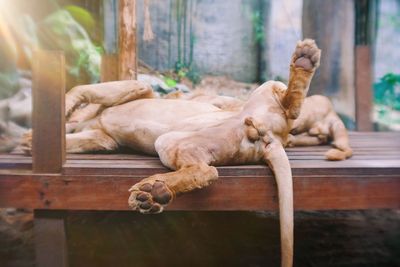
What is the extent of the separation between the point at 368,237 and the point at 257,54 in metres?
7.81

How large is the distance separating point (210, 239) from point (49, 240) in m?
1.81

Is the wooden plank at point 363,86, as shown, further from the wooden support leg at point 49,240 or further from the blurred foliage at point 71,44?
the blurred foliage at point 71,44

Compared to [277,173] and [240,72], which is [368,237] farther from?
[240,72]

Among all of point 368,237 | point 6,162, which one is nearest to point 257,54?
point 368,237

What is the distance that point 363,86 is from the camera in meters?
4.95

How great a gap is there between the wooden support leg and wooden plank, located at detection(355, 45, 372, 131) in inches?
140

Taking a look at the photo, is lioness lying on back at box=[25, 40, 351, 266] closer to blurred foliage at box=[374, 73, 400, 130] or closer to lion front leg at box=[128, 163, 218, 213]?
lion front leg at box=[128, 163, 218, 213]

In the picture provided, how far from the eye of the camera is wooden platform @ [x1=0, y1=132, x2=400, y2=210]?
2.42 meters

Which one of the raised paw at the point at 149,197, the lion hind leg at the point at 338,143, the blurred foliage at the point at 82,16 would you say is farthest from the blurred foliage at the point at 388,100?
the raised paw at the point at 149,197

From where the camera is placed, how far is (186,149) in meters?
2.34

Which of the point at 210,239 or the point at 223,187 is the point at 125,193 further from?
the point at 210,239

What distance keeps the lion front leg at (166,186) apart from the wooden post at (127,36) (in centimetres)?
303

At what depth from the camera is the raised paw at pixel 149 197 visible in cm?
188

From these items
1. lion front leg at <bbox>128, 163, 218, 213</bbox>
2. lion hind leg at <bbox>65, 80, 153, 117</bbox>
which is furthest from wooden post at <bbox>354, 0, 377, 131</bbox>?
lion front leg at <bbox>128, 163, 218, 213</bbox>
